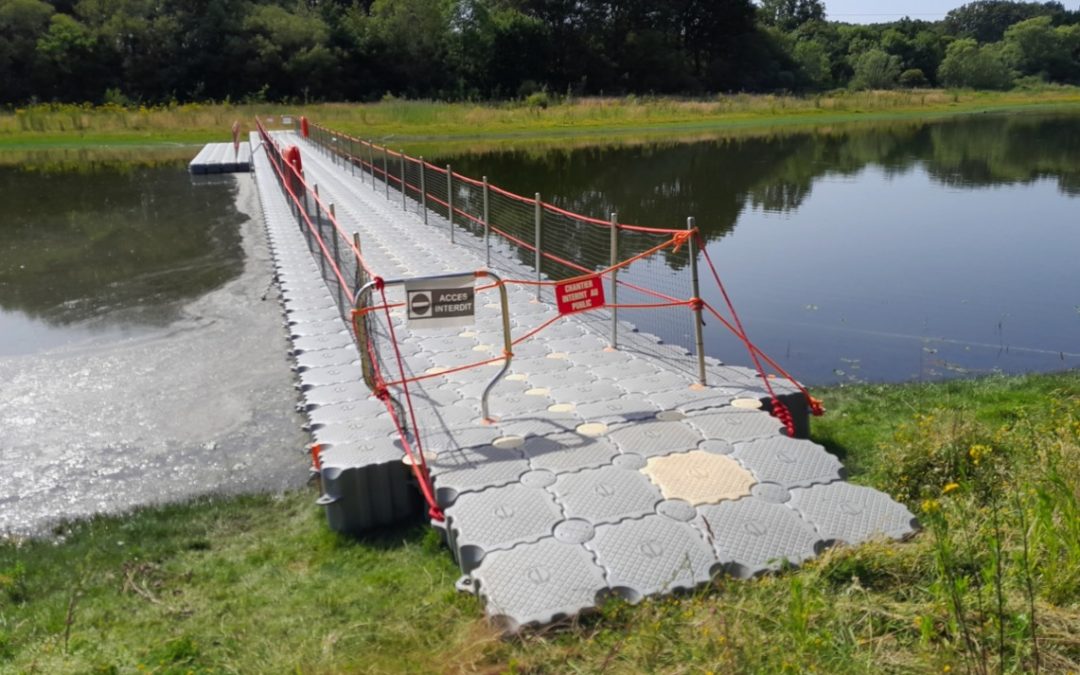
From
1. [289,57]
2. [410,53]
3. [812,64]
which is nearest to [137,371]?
[289,57]

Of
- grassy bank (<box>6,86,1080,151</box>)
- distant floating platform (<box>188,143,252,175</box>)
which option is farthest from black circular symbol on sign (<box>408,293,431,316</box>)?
grassy bank (<box>6,86,1080,151</box>)

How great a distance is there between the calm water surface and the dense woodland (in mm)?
27074

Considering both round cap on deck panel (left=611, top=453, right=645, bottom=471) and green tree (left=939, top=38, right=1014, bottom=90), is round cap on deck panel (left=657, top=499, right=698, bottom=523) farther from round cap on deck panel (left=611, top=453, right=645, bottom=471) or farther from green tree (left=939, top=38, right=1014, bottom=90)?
green tree (left=939, top=38, right=1014, bottom=90)

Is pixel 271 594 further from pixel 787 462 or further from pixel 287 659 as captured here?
pixel 787 462

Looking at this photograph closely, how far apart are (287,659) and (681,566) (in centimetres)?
170

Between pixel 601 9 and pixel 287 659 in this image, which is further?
pixel 601 9

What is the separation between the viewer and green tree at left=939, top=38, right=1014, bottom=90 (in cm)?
7981

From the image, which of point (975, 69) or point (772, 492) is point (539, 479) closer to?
point (772, 492)

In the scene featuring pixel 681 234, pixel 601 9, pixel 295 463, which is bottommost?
pixel 295 463

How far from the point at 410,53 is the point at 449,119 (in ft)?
60.8

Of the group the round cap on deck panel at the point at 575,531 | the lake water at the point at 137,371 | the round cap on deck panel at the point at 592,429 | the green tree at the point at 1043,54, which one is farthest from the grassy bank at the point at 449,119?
the green tree at the point at 1043,54

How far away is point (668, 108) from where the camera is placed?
157 feet

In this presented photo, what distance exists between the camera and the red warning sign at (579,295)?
6636mm

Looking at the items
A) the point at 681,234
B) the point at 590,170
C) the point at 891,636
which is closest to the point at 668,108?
the point at 590,170
